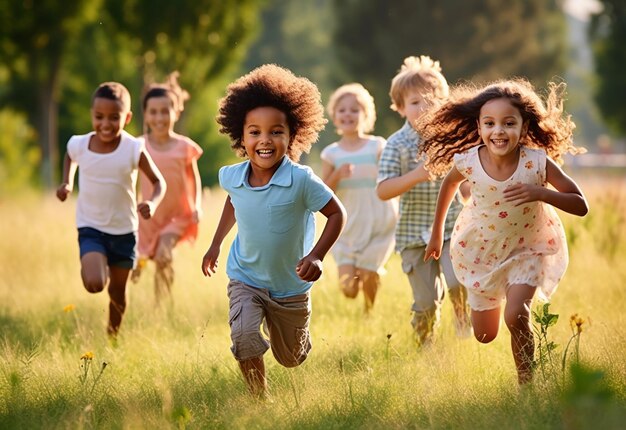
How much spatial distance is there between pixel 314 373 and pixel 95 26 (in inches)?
1009

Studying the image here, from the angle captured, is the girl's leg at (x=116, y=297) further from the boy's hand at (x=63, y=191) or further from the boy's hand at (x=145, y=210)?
the boy's hand at (x=145, y=210)

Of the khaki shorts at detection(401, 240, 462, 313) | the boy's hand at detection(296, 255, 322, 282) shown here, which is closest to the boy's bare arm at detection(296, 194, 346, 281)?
the boy's hand at detection(296, 255, 322, 282)

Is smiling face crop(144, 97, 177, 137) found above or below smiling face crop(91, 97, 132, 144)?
above

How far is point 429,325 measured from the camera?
6.64m

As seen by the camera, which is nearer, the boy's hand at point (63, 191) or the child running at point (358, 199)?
the boy's hand at point (63, 191)

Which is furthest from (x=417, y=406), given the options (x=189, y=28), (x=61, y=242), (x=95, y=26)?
(x=95, y=26)

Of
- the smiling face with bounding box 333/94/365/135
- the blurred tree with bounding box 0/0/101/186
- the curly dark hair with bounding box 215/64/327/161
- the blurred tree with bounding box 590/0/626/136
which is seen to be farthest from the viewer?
the blurred tree with bounding box 590/0/626/136

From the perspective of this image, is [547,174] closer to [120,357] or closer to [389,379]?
[389,379]

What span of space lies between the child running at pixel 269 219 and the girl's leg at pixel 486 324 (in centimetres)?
101

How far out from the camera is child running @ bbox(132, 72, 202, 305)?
8875 mm

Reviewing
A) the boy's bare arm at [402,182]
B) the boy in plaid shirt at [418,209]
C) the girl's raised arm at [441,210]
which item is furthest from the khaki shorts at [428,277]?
the girl's raised arm at [441,210]

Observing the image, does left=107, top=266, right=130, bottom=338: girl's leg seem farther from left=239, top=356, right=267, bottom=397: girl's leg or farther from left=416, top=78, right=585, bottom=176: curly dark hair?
left=416, top=78, right=585, bottom=176: curly dark hair

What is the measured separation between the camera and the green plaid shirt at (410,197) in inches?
277

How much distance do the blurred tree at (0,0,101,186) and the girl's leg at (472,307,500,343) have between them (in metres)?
19.5
